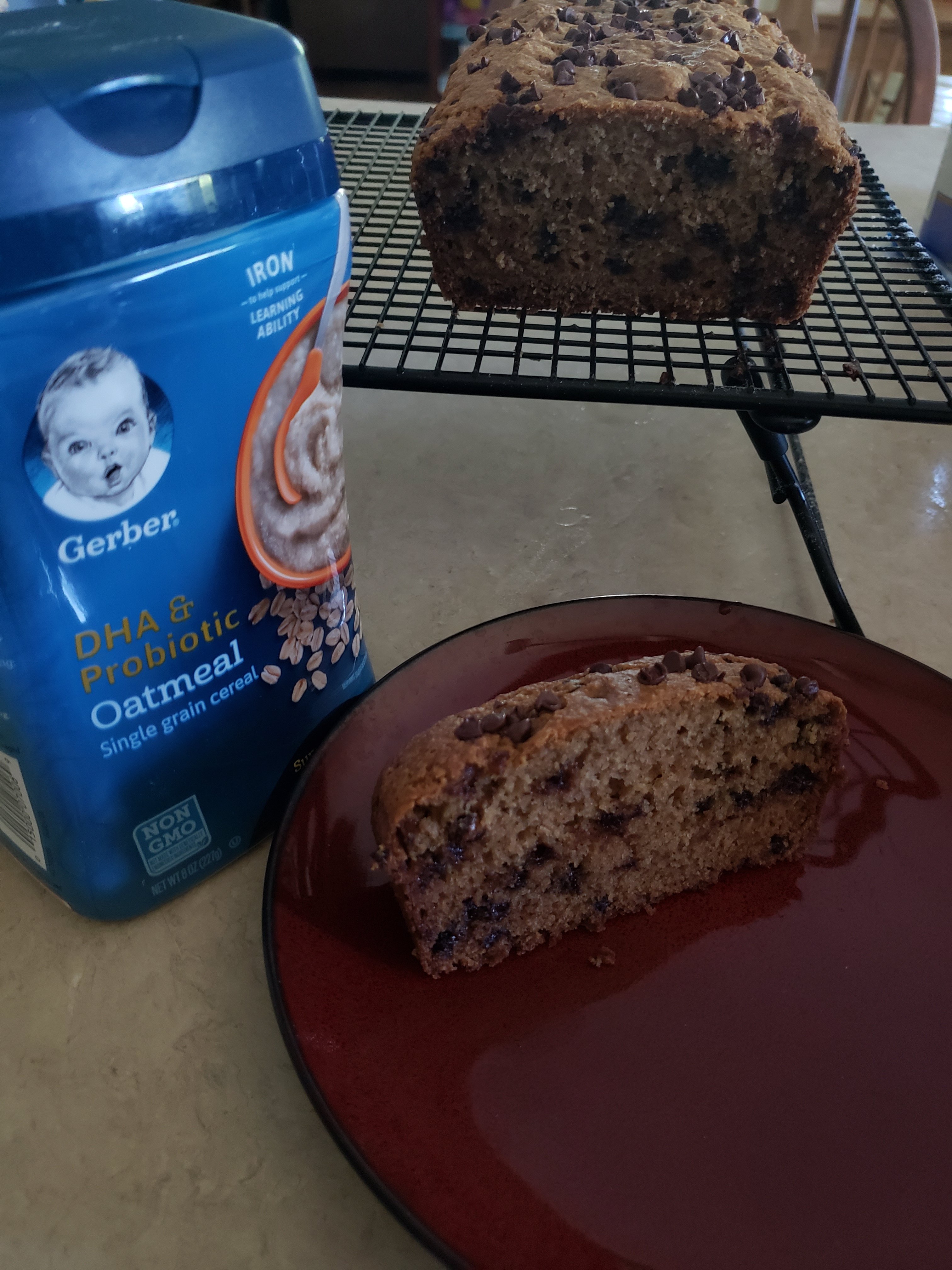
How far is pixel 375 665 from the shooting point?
3.72 feet

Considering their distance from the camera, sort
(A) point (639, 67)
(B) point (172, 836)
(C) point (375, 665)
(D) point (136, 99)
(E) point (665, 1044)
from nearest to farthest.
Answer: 1. (D) point (136, 99)
2. (E) point (665, 1044)
3. (B) point (172, 836)
4. (C) point (375, 665)
5. (A) point (639, 67)

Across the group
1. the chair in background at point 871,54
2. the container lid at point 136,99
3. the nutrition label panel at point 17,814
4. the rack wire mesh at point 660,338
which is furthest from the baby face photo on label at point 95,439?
the chair in background at point 871,54

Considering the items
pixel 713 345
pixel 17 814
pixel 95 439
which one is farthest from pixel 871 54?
pixel 17 814

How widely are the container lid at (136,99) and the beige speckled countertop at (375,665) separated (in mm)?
607

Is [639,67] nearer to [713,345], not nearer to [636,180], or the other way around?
[636,180]

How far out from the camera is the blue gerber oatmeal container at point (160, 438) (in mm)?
571

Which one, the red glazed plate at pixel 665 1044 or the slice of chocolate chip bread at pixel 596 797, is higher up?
the slice of chocolate chip bread at pixel 596 797

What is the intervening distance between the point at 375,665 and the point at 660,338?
2.08 feet

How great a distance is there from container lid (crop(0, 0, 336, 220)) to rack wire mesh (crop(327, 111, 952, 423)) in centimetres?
35

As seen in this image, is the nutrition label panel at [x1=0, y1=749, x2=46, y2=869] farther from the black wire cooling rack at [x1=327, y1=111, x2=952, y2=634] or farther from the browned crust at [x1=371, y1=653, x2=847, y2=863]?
the black wire cooling rack at [x1=327, y1=111, x2=952, y2=634]

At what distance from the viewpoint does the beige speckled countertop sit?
674mm

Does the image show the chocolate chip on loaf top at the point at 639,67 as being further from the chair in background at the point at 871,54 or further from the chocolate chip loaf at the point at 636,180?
the chair in background at the point at 871,54

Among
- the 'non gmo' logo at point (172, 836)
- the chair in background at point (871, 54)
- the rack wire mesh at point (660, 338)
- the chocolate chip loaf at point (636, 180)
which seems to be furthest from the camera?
the chair in background at point (871, 54)

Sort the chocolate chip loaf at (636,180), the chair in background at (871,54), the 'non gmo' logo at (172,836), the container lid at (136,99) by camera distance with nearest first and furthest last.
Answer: the container lid at (136,99)
the 'non gmo' logo at (172,836)
the chocolate chip loaf at (636,180)
the chair in background at (871,54)
